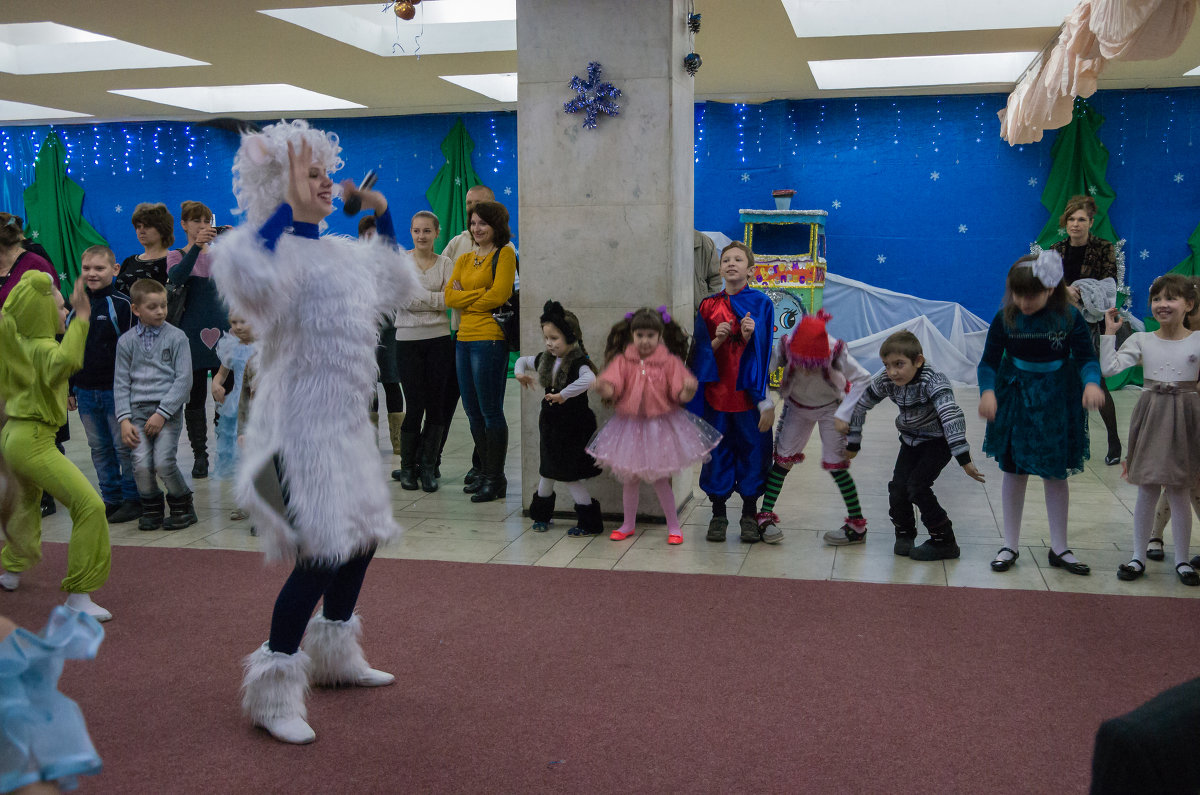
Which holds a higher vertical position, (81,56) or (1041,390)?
(81,56)

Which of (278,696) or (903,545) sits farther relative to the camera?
(903,545)

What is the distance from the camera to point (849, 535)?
4.73 m

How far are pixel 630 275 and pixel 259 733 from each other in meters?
2.87

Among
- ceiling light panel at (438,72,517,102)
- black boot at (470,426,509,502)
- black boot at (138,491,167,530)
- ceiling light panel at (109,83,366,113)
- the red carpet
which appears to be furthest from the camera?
ceiling light panel at (109,83,366,113)

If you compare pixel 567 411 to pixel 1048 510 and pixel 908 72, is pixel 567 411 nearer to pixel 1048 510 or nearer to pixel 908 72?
pixel 1048 510

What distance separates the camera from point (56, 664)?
1605 mm

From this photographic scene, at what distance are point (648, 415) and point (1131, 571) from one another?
6.77 ft

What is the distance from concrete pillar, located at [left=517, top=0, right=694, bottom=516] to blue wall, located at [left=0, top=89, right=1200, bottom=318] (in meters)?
5.48

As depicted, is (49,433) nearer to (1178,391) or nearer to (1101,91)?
(1178,391)

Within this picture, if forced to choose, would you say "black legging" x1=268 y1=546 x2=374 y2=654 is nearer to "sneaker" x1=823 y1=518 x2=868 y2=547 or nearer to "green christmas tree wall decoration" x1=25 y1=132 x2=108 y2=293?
"sneaker" x1=823 y1=518 x2=868 y2=547

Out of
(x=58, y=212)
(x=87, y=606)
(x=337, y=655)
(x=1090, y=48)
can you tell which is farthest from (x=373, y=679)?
(x=58, y=212)

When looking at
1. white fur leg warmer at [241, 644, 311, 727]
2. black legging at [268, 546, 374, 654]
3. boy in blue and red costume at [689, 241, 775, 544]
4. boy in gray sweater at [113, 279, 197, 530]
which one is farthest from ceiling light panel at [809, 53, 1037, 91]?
white fur leg warmer at [241, 644, 311, 727]

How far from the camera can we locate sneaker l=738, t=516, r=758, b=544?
15.6ft

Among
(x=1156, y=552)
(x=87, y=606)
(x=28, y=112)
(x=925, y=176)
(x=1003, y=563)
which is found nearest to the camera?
(x=87, y=606)
